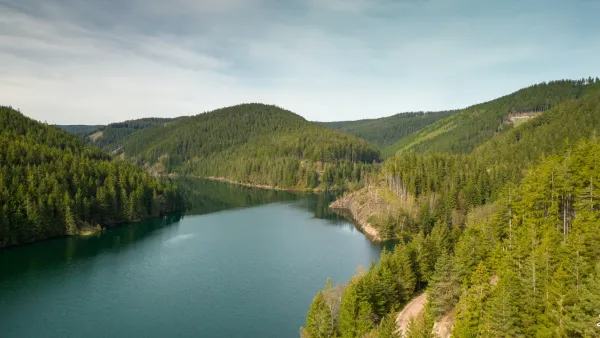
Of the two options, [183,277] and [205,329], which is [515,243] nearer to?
[205,329]

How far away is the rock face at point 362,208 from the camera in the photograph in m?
114

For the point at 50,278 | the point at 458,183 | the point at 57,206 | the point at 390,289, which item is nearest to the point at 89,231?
the point at 57,206

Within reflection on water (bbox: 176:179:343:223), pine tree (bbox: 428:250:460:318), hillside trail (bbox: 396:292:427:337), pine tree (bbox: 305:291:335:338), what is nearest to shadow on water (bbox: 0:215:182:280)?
reflection on water (bbox: 176:179:343:223)

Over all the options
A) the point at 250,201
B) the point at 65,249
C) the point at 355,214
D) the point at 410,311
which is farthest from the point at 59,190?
the point at 410,311

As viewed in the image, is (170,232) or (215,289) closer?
(215,289)

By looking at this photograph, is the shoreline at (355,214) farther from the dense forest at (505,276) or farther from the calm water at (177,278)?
the dense forest at (505,276)

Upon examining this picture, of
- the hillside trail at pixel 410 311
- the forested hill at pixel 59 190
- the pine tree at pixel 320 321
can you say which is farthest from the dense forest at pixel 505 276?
the forested hill at pixel 59 190

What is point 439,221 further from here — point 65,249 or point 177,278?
point 65,249

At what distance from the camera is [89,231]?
10744 cm

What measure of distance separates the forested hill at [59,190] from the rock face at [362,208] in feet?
195

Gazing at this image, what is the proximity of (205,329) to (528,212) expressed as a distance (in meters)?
46.1

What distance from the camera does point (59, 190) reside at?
108m

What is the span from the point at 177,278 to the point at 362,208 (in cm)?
7244

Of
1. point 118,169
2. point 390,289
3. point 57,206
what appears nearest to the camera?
point 390,289
